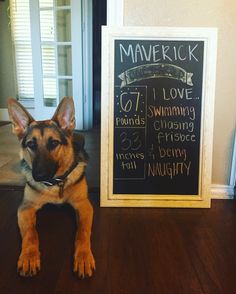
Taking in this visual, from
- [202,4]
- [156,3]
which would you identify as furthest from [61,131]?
[202,4]

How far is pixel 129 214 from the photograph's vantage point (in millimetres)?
1427

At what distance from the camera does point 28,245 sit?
41.6 inches

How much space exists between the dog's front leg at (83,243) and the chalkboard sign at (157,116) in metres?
0.21

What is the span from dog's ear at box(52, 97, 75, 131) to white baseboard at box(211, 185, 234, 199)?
0.88 m

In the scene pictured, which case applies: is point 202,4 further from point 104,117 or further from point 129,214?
point 129,214

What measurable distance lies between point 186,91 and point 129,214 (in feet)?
2.23

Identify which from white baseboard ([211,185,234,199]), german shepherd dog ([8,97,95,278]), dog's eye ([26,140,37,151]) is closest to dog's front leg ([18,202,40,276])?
german shepherd dog ([8,97,95,278])

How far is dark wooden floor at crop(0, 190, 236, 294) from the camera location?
930mm

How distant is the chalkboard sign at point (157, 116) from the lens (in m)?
1.40

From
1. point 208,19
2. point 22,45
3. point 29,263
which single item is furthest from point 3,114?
point 29,263

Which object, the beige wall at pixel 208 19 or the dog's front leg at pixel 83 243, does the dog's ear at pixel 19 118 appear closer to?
the dog's front leg at pixel 83 243

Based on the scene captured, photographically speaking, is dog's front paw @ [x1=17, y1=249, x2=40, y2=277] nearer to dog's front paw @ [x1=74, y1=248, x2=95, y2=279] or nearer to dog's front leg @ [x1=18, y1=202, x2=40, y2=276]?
dog's front leg @ [x1=18, y1=202, x2=40, y2=276]

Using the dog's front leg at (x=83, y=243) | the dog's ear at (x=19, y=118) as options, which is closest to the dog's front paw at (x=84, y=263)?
the dog's front leg at (x=83, y=243)

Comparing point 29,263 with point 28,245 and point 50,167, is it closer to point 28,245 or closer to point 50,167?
point 28,245
